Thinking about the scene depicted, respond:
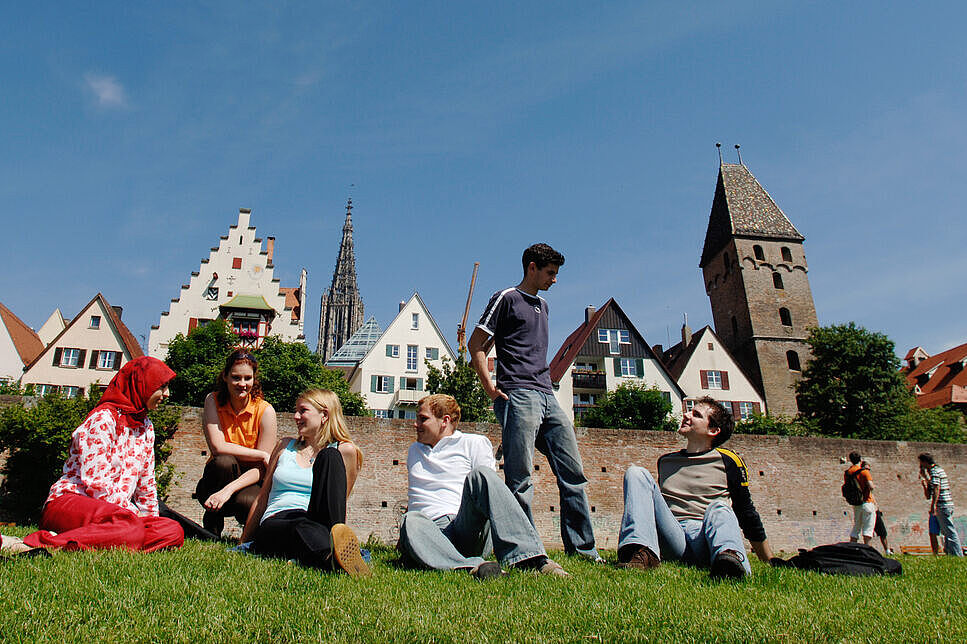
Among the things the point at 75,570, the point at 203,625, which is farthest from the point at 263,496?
the point at 203,625

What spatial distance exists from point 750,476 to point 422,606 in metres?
16.4

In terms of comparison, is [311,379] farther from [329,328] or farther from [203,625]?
[329,328]

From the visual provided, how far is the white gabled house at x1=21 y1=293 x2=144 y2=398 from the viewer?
3366 cm

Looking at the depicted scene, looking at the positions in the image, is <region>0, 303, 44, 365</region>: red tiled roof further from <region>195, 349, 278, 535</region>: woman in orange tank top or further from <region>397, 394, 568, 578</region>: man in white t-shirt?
<region>397, 394, 568, 578</region>: man in white t-shirt

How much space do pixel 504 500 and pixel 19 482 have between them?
11.5 meters

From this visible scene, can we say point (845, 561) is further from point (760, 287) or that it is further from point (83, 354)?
point (760, 287)

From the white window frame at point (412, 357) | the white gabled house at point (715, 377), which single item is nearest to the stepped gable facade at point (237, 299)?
the white window frame at point (412, 357)

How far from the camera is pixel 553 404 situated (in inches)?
219

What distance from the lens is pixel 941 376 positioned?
5422cm

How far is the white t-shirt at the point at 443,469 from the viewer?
477 centimetres

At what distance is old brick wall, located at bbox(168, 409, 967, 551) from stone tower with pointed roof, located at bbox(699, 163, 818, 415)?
2359cm

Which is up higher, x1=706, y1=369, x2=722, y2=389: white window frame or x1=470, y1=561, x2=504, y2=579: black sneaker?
x1=706, y1=369, x2=722, y2=389: white window frame

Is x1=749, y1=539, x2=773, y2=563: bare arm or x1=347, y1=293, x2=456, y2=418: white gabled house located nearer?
x1=749, y1=539, x2=773, y2=563: bare arm

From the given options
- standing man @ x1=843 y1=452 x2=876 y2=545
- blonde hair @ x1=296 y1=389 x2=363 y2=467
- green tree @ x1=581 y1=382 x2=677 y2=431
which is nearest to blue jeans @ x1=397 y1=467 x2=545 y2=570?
blonde hair @ x1=296 y1=389 x2=363 y2=467
